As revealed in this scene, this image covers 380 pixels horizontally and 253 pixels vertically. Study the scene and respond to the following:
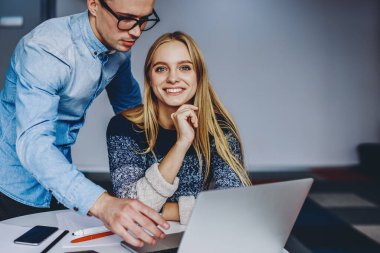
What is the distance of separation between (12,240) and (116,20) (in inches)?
31.0

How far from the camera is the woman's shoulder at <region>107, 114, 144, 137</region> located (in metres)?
1.71

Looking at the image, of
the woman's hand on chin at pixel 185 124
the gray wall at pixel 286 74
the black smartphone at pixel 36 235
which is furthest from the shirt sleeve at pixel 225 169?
the gray wall at pixel 286 74

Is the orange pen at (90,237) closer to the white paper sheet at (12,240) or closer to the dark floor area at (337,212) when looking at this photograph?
the white paper sheet at (12,240)

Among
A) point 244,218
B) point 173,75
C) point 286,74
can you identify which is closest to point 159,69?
point 173,75

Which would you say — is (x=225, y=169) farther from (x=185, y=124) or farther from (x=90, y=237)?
(x=90, y=237)

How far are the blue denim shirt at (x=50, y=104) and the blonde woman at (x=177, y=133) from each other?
0.65 feet

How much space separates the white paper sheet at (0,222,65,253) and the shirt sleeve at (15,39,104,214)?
0.41 ft

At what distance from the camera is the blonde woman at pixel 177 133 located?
5.23ft

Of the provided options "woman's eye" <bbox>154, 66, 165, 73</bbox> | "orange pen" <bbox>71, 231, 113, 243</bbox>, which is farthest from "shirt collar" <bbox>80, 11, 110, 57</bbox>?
"orange pen" <bbox>71, 231, 113, 243</bbox>

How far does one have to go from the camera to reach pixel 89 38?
155cm

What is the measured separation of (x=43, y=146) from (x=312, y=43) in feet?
14.2

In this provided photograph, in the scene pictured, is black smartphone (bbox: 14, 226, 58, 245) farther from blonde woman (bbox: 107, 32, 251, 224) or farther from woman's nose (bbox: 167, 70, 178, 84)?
woman's nose (bbox: 167, 70, 178, 84)

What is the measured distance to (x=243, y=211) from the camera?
0.84 meters

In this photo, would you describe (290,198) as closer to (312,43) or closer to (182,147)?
(182,147)
